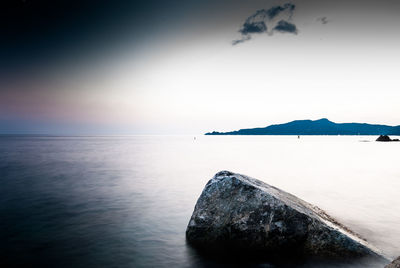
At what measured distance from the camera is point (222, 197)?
6996mm

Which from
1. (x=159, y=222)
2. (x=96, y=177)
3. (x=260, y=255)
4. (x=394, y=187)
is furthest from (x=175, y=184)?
(x=394, y=187)

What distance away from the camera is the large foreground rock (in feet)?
20.2

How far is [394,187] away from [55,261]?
20.7 meters

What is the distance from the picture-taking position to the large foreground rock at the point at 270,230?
6160 mm

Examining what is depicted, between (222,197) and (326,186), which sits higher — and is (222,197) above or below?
above

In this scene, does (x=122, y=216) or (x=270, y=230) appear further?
(x=122, y=216)

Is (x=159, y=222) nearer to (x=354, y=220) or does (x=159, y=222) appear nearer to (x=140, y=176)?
(x=354, y=220)

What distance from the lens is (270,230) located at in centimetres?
627

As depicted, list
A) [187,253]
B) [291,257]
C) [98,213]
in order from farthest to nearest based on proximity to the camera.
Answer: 1. [98,213]
2. [187,253]
3. [291,257]

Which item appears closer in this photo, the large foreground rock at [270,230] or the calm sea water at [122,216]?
the large foreground rock at [270,230]

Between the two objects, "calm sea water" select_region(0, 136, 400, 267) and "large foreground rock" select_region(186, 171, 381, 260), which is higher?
"large foreground rock" select_region(186, 171, 381, 260)

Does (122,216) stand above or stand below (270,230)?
below

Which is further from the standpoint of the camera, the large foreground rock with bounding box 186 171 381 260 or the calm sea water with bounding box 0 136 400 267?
the calm sea water with bounding box 0 136 400 267

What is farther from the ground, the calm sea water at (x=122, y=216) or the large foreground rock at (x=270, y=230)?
the large foreground rock at (x=270, y=230)
